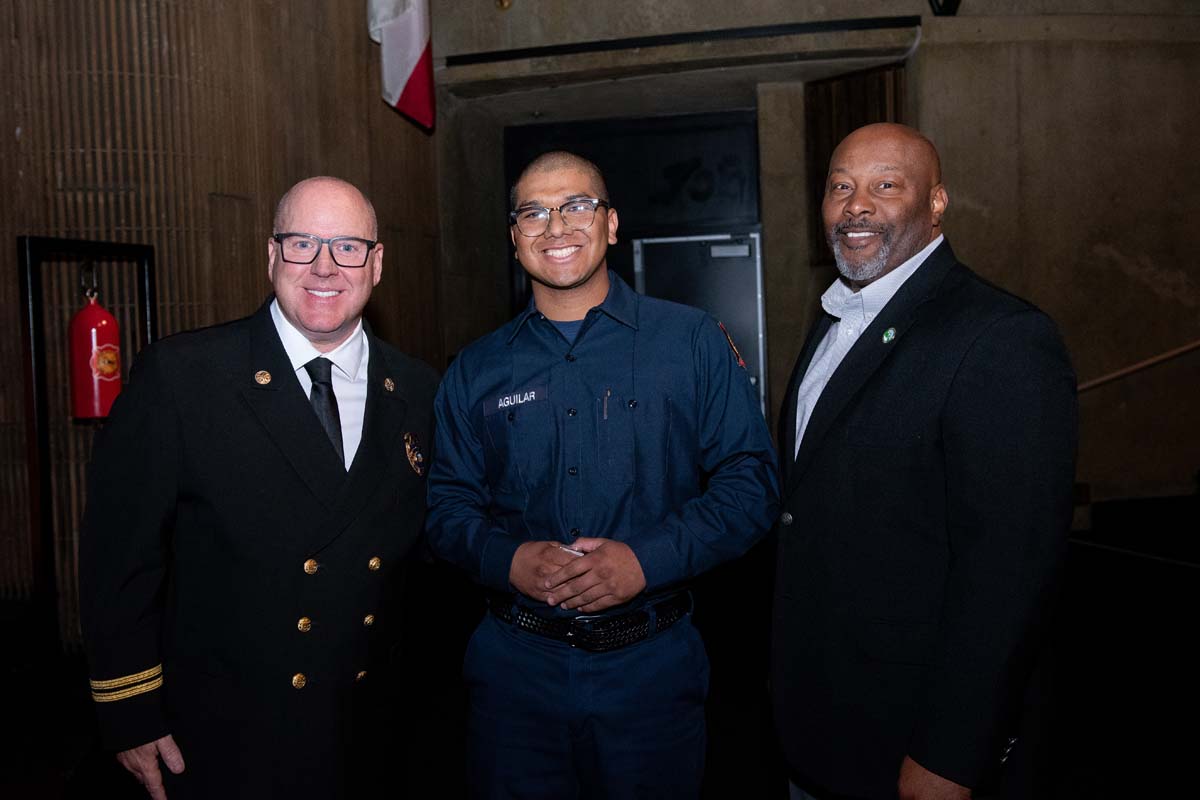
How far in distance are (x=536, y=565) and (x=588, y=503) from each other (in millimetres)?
201

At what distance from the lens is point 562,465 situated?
6.04 ft

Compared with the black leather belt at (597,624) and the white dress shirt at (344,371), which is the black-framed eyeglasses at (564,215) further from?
the black leather belt at (597,624)

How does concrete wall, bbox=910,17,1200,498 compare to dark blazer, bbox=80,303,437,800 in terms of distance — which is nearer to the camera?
dark blazer, bbox=80,303,437,800

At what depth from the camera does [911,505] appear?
150cm

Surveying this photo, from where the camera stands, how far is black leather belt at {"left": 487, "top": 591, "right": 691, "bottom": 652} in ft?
5.79

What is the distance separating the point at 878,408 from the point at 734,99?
20.0ft

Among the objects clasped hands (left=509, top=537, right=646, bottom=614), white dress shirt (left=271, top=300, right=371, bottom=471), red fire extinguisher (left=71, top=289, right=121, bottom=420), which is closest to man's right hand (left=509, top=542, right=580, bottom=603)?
clasped hands (left=509, top=537, right=646, bottom=614)

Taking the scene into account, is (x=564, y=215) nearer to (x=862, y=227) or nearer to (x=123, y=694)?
(x=862, y=227)

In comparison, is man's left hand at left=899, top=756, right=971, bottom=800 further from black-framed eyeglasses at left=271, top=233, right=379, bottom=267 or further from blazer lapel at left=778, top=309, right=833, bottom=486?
black-framed eyeglasses at left=271, top=233, right=379, bottom=267

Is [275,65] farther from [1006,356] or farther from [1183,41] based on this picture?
[1183,41]

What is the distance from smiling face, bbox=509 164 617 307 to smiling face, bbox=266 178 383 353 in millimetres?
349

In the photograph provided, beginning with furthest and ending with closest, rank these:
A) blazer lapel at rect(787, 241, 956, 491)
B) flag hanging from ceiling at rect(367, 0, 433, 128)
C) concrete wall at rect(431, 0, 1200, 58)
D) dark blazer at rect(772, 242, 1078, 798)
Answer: concrete wall at rect(431, 0, 1200, 58) < flag hanging from ceiling at rect(367, 0, 433, 128) < blazer lapel at rect(787, 241, 956, 491) < dark blazer at rect(772, 242, 1078, 798)

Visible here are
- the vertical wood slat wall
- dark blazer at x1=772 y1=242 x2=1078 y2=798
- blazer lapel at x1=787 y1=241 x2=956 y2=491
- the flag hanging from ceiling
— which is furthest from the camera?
the flag hanging from ceiling

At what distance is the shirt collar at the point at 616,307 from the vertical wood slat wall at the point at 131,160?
2.37 metres
